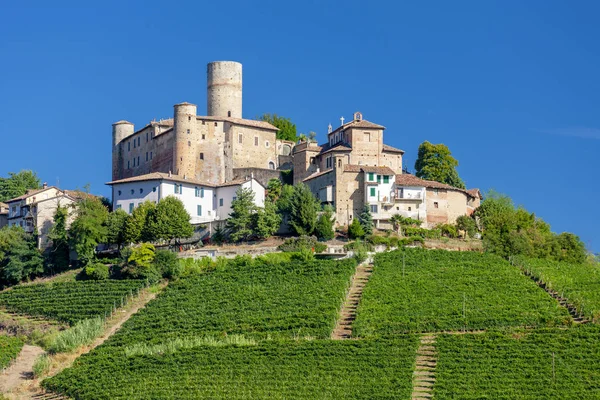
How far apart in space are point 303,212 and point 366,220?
3.73 m

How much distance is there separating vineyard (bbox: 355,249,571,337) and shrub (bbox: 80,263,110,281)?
15724 millimetres

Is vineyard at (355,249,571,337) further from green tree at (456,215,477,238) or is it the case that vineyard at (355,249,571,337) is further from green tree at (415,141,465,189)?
green tree at (415,141,465,189)

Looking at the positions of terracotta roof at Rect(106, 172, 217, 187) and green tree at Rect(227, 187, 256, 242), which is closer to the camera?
green tree at Rect(227, 187, 256, 242)

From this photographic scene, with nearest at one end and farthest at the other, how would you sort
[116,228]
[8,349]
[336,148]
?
[8,349] < [116,228] < [336,148]

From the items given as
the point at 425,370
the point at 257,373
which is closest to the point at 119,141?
the point at 257,373

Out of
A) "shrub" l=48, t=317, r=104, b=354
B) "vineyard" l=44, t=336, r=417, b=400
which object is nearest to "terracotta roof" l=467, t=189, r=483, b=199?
"vineyard" l=44, t=336, r=417, b=400

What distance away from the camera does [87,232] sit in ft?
240

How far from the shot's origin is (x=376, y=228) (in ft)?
241

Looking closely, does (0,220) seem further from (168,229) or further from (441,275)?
(441,275)

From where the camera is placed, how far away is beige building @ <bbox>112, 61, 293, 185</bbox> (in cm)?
8081

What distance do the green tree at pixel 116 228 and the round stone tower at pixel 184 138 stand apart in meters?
6.53

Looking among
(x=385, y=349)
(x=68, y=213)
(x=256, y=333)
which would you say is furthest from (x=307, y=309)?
(x=68, y=213)

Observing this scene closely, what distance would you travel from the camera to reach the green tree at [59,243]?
2938 inches

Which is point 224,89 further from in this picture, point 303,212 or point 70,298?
point 70,298
